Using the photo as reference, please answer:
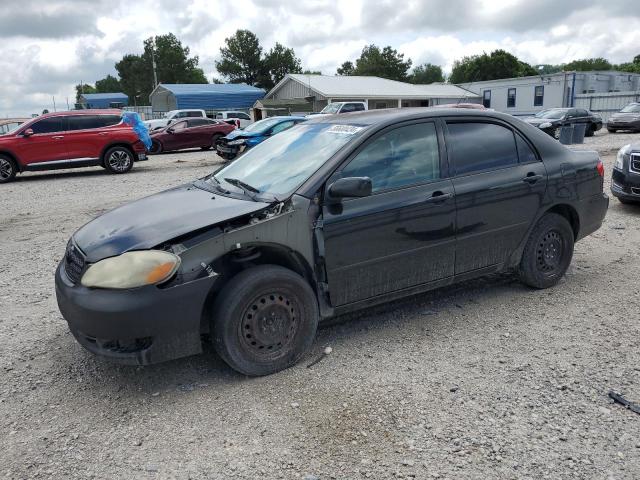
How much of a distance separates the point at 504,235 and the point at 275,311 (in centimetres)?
215

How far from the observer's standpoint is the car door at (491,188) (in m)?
4.15

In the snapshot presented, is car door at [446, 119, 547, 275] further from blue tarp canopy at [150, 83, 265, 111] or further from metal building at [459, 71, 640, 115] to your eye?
blue tarp canopy at [150, 83, 265, 111]

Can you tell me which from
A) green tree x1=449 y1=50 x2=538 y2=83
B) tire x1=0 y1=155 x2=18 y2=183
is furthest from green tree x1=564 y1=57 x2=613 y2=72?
tire x1=0 y1=155 x2=18 y2=183

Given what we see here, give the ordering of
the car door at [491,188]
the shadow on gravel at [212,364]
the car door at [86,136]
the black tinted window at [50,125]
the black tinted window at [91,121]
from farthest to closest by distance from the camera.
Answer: the black tinted window at [91,121], the car door at [86,136], the black tinted window at [50,125], the car door at [491,188], the shadow on gravel at [212,364]

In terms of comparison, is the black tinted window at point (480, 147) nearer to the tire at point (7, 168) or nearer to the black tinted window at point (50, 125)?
the black tinted window at point (50, 125)

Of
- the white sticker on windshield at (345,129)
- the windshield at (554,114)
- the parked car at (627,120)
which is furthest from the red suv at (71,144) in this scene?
A: the parked car at (627,120)

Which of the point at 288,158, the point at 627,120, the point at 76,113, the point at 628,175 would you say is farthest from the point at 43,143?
the point at 627,120

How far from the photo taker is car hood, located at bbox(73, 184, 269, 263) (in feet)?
10.5

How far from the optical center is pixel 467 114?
4.35 m

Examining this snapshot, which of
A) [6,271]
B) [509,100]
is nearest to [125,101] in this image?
[509,100]

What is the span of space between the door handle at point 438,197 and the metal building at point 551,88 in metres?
37.1

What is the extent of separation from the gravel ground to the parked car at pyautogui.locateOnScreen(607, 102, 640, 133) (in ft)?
82.1

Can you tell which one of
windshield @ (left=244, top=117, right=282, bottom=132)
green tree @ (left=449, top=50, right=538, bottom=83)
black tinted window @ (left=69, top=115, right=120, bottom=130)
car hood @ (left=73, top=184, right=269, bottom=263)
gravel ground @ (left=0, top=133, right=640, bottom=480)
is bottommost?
gravel ground @ (left=0, top=133, right=640, bottom=480)

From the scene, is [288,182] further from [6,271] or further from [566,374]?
[6,271]
